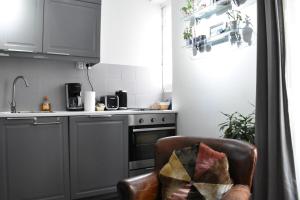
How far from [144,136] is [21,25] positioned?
5.97 ft

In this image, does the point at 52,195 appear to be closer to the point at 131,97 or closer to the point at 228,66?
the point at 131,97

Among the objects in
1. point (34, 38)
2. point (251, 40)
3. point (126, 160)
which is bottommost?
point (126, 160)

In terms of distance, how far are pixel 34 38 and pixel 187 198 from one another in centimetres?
224

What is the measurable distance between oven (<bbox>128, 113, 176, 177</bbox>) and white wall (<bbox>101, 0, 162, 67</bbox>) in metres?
0.99

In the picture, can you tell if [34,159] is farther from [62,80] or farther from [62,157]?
[62,80]

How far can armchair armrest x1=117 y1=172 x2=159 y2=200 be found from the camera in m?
1.54

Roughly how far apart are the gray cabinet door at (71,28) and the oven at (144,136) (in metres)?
0.98

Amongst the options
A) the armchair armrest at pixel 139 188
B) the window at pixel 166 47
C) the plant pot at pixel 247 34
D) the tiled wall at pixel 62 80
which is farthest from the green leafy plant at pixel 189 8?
the armchair armrest at pixel 139 188

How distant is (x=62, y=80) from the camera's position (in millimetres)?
3162

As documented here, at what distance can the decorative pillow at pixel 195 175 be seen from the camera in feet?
4.95

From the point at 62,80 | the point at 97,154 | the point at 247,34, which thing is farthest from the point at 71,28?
the point at 247,34

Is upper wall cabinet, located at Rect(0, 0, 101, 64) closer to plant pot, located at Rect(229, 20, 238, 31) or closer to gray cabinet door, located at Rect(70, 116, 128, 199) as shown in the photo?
gray cabinet door, located at Rect(70, 116, 128, 199)

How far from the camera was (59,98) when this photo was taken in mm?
3143

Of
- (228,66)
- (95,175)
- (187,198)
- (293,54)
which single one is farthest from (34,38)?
(293,54)
